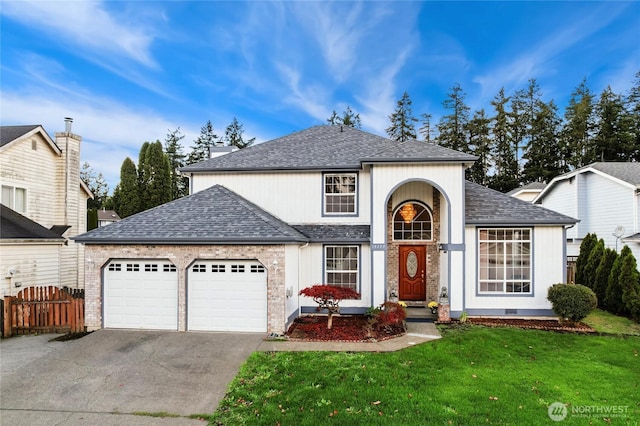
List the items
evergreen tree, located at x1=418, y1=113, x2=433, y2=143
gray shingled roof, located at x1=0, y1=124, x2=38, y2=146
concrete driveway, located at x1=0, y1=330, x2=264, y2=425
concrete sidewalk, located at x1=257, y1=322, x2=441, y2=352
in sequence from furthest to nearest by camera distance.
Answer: evergreen tree, located at x1=418, y1=113, x2=433, y2=143
gray shingled roof, located at x1=0, y1=124, x2=38, y2=146
concrete sidewalk, located at x1=257, y1=322, x2=441, y2=352
concrete driveway, located at x1=0, y1=330, x2=264, y2=425

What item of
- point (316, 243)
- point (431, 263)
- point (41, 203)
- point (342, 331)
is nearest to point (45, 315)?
point (41, 203)

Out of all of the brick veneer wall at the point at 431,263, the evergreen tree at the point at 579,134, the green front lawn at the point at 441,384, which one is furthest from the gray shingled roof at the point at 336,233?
the evergreen tree at the point at 579,134

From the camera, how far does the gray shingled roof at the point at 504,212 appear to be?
1080cm

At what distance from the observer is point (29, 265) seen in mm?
12609

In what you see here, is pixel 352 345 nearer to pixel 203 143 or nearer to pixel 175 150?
pixel 203 143

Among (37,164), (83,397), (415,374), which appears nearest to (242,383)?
(83,397)

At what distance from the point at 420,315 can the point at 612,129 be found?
124ft

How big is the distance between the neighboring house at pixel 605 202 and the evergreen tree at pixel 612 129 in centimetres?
1998

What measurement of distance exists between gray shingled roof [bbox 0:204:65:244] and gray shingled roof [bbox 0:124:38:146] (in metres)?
2.88

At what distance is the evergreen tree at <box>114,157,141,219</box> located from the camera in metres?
33.4

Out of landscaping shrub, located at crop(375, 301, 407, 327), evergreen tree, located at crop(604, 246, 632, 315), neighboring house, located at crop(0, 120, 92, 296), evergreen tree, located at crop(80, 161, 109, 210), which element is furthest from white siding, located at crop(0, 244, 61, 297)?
evergreen tree, located at crop(80, 161, 109, 210)

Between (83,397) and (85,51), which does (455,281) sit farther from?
(85,51)

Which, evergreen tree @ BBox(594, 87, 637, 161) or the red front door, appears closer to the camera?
the red front door

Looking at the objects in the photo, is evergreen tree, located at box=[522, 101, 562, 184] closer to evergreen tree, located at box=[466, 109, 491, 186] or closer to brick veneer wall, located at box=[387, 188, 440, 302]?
evergreen tree, located at box=[466, 109, 491, 186]
